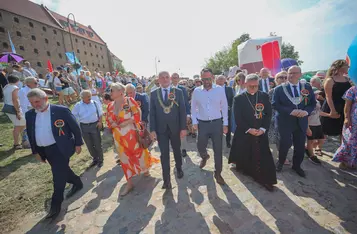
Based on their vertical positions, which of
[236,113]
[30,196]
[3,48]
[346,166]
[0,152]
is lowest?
[346,166]

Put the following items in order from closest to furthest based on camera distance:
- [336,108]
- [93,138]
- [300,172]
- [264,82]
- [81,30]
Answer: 1. [300,172]
2. [336,108]
3. [93,138]
4. [264,82]
5. [81,30]

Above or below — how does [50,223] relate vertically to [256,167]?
below

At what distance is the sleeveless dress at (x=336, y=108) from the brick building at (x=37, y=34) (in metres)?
40.0

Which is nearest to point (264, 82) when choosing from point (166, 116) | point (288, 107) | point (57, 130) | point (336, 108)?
point (336, 108)

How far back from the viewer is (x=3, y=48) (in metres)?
27.6

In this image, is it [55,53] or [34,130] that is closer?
[34,130]

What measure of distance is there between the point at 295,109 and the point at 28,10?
4824 centimetres

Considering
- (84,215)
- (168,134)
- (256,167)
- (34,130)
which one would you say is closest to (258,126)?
(256,167)

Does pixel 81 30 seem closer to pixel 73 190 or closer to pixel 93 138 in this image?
pixel 93 138

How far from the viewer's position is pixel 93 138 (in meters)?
4.46

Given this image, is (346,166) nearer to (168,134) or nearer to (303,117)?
(303,117)

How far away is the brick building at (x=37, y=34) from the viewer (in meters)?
28.8

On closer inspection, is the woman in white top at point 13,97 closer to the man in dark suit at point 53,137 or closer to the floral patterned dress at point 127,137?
the man in dark suit at point 53,137

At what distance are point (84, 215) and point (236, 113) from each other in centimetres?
329
